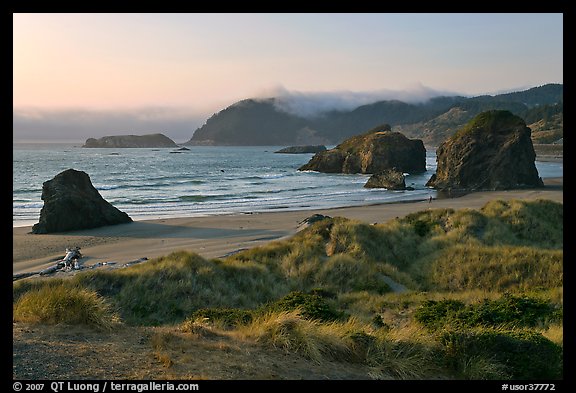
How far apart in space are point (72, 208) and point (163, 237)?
24.8 ft

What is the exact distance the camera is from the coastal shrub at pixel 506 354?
6.51 m

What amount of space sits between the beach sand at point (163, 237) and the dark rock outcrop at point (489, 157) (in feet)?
82.7

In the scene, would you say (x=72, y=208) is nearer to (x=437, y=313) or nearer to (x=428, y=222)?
(x=428, y=222)

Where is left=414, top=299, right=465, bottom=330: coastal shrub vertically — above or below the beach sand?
above

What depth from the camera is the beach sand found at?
21.3 metres

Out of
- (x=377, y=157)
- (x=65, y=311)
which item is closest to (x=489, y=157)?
(x=377, y=157)

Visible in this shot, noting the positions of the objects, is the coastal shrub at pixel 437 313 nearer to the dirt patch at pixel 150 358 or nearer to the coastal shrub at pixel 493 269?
the dirt patch at pixel 150 358

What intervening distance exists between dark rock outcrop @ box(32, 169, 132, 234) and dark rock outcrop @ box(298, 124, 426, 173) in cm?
5822

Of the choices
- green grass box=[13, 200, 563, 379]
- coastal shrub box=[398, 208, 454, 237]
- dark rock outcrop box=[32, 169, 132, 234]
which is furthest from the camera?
dark rock outcrop box=[32, 169, 132, 234]

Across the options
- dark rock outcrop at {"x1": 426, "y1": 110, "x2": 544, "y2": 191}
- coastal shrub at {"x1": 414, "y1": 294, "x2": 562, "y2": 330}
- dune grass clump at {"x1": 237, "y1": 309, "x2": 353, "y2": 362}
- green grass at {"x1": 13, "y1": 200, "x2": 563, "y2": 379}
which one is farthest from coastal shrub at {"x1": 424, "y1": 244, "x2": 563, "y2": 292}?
dark rock outcrop at {"x1": 426, "y1": 110, "x2": 544, "y2": 191}

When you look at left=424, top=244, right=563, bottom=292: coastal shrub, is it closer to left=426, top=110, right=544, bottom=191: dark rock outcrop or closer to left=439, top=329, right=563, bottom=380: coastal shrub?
left=439, top=329, right=563, bottom=380: coastal shrub

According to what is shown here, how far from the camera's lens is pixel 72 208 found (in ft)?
95.4
